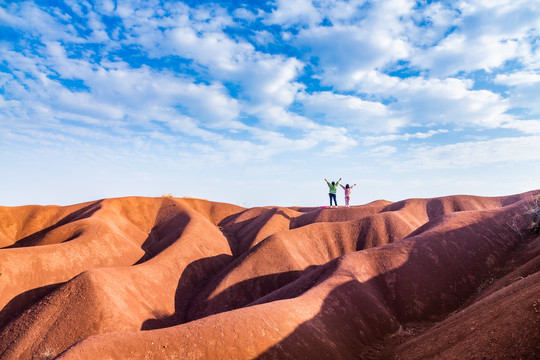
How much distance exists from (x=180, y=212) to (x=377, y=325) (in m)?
43.5

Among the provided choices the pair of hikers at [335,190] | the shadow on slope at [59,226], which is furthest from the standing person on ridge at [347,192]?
the shadow on slope at [59,226]

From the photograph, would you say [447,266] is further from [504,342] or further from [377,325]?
[504,342]

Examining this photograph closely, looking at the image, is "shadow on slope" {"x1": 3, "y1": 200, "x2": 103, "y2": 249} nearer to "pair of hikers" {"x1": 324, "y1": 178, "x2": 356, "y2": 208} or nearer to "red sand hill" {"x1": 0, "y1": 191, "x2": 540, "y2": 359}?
"red sand hill" {"x1": 0, "y1": 191, "x2": 540, "y2": 359}

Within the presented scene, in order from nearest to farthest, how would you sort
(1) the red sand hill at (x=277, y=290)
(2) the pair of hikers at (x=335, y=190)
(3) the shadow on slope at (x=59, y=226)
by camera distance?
1. (1) the red sand hill at (x=277, y=290)
2. (3) the shadow on slope at (x=59, y=226)
3. (2) the pair of hikers at (x=335, y=190)

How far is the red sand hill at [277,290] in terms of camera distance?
42.3ft

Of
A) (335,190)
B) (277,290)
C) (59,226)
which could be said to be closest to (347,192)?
(335,190)

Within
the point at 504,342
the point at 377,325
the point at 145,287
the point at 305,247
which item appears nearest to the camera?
the point at 504,342

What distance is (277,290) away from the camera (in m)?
25.2

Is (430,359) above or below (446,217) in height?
below

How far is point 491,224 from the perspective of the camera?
29141mm

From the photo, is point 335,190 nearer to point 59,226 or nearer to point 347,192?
point 347,192

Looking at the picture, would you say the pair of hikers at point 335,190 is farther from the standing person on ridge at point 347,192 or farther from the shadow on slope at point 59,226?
the shadow on slope at point 59,226

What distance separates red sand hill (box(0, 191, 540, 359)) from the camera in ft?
42.3

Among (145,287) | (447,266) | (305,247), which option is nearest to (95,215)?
(145,287)
